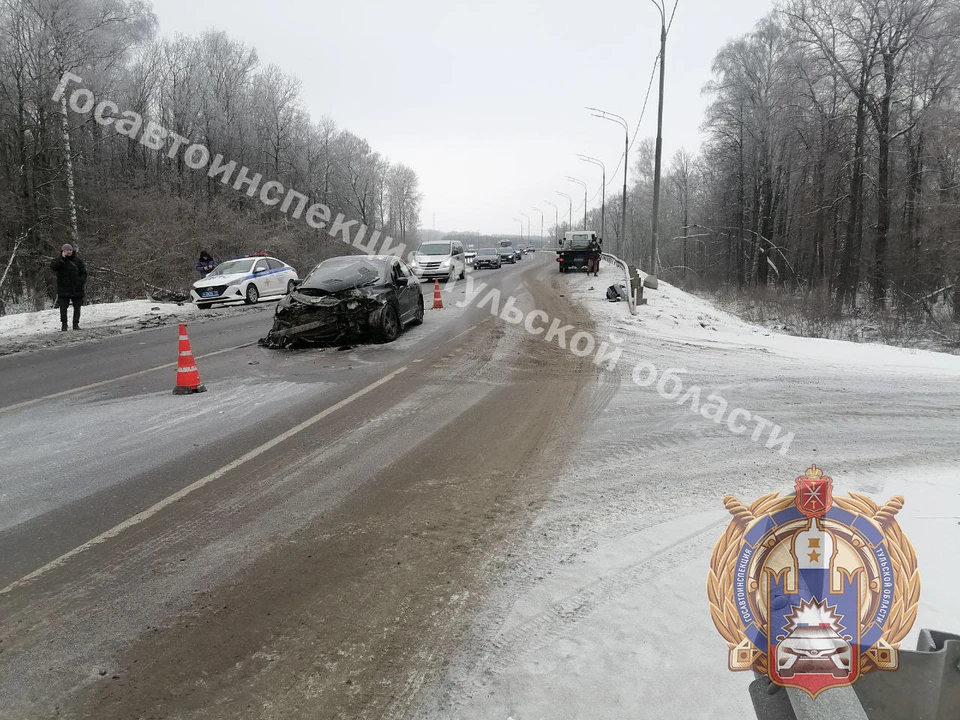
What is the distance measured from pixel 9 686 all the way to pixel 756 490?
15.5 feet

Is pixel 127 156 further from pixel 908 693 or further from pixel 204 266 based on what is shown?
pixel 908 693

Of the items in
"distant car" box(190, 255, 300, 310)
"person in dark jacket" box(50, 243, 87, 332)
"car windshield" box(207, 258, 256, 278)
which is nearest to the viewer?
"person in dark jacket" box(50, 243, 87, 332)

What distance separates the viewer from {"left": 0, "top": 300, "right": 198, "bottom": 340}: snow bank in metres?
15.2

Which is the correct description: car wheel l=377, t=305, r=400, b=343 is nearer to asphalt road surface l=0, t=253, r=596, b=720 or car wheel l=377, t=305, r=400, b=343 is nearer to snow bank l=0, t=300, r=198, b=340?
asphalt road surface l=0, t=253, r=596, b=720

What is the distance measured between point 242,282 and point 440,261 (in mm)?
10197

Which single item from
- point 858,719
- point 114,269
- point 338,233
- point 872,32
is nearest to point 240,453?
point 858,719

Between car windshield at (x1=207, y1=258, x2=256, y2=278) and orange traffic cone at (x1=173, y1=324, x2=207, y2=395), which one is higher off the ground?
car windshield at (x1=207, y1=258, x2=256, y2=278)

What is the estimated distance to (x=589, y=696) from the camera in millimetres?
2629

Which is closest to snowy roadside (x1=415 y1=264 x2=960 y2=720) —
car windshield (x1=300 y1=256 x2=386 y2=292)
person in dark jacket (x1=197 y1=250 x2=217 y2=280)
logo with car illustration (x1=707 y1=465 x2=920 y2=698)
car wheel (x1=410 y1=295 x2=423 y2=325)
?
logo with car illustration (x1=707 y1=465 x2=920 y2=698)

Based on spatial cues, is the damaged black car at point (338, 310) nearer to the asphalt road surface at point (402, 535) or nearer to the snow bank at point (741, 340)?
the asphalt road surface at point (402, 535)

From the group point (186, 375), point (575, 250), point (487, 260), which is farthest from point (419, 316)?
point (487, 260)

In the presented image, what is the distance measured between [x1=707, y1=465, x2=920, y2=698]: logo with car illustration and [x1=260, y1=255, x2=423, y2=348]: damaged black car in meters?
10.1

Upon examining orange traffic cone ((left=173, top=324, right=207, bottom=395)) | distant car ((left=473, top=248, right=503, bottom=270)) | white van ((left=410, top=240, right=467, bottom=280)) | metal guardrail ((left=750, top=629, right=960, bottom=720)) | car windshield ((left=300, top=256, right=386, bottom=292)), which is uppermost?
distant car ((left=473, top=248, right=503, bottom=270))

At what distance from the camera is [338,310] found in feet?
38.7
